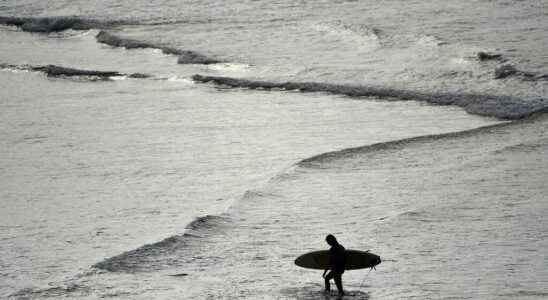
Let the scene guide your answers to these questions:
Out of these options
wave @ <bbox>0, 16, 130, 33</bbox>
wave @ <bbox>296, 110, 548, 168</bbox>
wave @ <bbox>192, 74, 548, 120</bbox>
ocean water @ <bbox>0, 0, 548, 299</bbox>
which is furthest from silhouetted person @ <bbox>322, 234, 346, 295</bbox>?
wave @ <bbox>0, 16, 130, 33</bbox>

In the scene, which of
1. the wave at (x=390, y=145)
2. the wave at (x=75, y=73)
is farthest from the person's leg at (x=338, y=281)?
the wave at (x=75, y=73)

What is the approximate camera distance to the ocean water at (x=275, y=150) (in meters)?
12.6

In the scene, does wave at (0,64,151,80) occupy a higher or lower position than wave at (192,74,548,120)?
higher

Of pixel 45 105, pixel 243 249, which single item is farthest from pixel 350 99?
pixel 243 249

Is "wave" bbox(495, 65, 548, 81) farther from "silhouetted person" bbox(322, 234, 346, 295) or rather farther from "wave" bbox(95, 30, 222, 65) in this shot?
"silhouetted person" bbox(322, 234, 346, 295)

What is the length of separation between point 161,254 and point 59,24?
741 inches

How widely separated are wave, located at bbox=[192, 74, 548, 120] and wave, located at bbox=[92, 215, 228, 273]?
743cm

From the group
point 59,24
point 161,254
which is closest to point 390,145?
point 161,254

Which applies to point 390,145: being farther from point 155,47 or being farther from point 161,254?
point 155,47

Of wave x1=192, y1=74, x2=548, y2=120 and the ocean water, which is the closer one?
the ocean water

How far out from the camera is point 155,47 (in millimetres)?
26938

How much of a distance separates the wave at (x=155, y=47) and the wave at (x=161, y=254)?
11.4m

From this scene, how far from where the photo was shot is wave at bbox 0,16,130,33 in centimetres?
3025

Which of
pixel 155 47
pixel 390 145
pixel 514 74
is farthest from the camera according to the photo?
pixel 155 47
